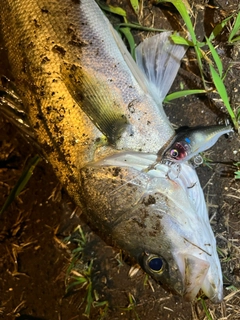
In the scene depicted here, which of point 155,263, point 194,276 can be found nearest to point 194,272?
point 194,276

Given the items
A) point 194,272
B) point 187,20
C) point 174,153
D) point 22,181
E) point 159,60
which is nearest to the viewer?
point 194,272

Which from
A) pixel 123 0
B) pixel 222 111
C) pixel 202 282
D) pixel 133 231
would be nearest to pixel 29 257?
pixel 133 231

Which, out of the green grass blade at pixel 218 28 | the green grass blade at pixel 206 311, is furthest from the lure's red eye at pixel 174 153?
the green grass blade at pixel 206 311

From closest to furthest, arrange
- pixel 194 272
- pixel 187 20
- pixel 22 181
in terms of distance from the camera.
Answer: pixel 194 272
pixel 187 20
pixel 22 181

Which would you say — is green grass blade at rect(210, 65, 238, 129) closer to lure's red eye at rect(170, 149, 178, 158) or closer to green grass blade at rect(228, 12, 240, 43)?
green grass blade at rect(228, 12, 240, 43)

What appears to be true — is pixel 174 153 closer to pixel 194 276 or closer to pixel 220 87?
pixel 220 87

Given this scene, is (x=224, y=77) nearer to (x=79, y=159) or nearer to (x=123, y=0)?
(x=123, y=0)
